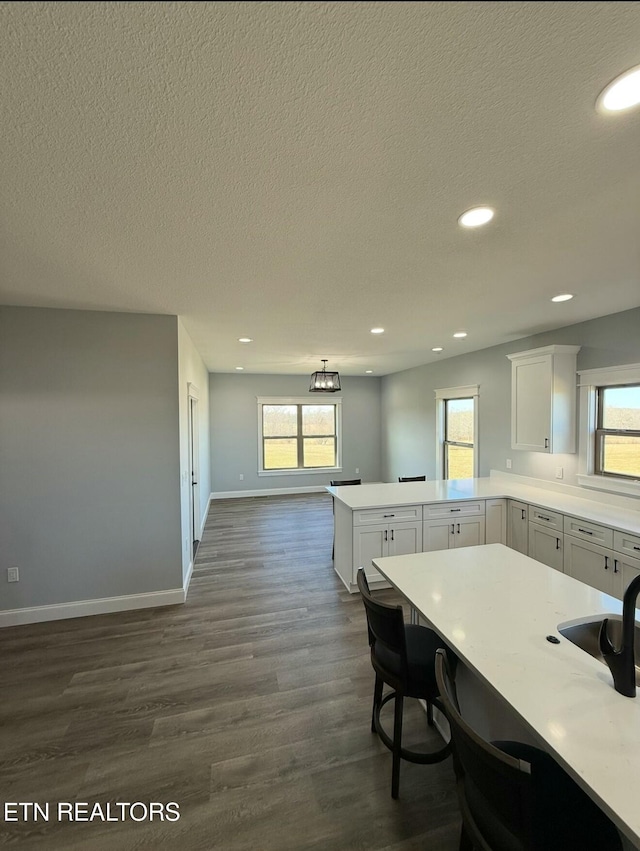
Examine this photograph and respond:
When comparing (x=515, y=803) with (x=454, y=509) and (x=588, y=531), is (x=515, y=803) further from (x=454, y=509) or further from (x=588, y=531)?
(x=454, y=509)

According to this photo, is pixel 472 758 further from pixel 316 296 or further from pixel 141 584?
pixel 141 584

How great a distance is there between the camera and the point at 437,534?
3.54 m

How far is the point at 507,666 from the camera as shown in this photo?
1.18m

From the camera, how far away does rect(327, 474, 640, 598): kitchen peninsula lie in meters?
2.76

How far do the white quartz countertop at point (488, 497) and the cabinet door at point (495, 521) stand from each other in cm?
9

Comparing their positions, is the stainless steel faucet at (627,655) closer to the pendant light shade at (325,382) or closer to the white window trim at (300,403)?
the pendant light shade at (325,382)

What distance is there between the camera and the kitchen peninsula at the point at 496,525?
2.76 m

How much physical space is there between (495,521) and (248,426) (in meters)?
5.05

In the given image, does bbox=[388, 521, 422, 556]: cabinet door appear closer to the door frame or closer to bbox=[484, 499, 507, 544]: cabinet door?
bbox=[484, 499, 507, 544]: cabinet door

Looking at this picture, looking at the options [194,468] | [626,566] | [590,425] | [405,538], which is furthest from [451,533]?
[194,468]

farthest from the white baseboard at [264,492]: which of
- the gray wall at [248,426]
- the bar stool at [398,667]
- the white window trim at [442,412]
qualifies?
the bar stool at [398,667]

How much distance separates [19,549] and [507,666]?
361 centimetres

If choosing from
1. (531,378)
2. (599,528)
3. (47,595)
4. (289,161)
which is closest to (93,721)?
(47,595)

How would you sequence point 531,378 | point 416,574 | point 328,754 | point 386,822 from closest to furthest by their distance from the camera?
point 386,822 → point 328,754 → point 416,574 → point 531,378
